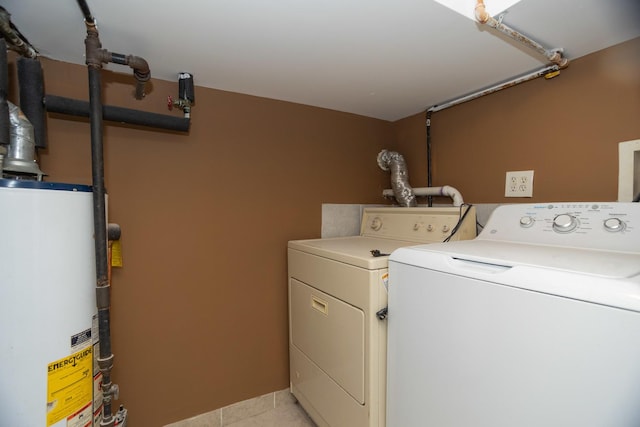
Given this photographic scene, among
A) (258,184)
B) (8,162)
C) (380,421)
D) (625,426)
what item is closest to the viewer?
(625,426)

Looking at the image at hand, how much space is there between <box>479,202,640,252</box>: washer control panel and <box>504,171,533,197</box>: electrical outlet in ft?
1.08

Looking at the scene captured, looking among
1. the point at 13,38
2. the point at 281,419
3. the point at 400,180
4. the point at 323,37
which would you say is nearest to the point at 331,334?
the point at 281,419

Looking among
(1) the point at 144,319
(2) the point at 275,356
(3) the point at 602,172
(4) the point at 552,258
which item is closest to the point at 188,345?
(1) the point at 144,319

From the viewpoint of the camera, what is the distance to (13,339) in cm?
82

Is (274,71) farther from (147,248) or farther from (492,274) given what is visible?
(492,274)

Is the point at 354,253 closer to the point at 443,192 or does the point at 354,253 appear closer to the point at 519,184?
the point at 443,192

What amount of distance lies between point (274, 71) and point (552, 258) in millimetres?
1363

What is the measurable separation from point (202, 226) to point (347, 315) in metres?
0.93

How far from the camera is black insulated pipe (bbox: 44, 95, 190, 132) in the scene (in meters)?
1.21

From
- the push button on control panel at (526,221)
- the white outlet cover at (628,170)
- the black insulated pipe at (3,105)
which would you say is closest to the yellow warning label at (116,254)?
the black insulated pipe at (3,105)

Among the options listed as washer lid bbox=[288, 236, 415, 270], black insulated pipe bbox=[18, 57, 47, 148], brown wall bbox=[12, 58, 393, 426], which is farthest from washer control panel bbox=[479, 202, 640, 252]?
black insulated pipe bbox=[18, 57, 47, 148]

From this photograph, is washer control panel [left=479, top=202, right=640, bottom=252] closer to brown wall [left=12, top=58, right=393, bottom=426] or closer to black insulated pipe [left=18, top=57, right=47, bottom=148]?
brown wall [left=12, top=58, right=393, bottom=426]

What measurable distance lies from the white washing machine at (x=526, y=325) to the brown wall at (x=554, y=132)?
0.35 m

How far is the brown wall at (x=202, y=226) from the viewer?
140 centimetres
